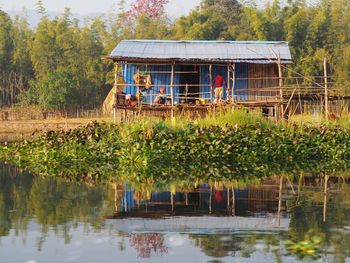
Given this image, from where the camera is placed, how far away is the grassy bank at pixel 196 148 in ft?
48.9

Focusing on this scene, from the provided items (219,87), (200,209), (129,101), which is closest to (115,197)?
(200,209)

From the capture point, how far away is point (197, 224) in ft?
30.5

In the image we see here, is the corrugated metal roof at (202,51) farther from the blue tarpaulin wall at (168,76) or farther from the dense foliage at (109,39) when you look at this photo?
the dense foliage at (109,39)

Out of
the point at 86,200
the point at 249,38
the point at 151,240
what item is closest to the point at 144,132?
the point at 86,200

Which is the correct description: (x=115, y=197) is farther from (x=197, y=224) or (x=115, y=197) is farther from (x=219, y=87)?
(x=219, y=87)

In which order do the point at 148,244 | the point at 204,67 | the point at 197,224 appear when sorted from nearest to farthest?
the point at 148,244, the point at 197,224, the point at 204,67

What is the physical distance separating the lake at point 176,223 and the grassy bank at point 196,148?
1890 millimetres

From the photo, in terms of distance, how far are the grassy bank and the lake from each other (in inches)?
74.4

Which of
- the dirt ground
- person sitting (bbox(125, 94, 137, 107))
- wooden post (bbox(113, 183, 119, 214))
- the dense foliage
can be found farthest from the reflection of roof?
the dense foliage

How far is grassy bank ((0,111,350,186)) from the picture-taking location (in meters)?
14.9

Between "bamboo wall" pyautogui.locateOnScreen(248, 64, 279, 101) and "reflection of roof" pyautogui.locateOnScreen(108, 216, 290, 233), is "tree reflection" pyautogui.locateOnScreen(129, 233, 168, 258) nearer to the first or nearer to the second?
"reflection of roof" pyautogui.locateOnScreen(108, 216, 290, 233)

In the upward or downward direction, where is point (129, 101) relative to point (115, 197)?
upward

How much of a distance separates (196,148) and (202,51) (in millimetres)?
6955

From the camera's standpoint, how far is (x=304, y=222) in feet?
30.8
